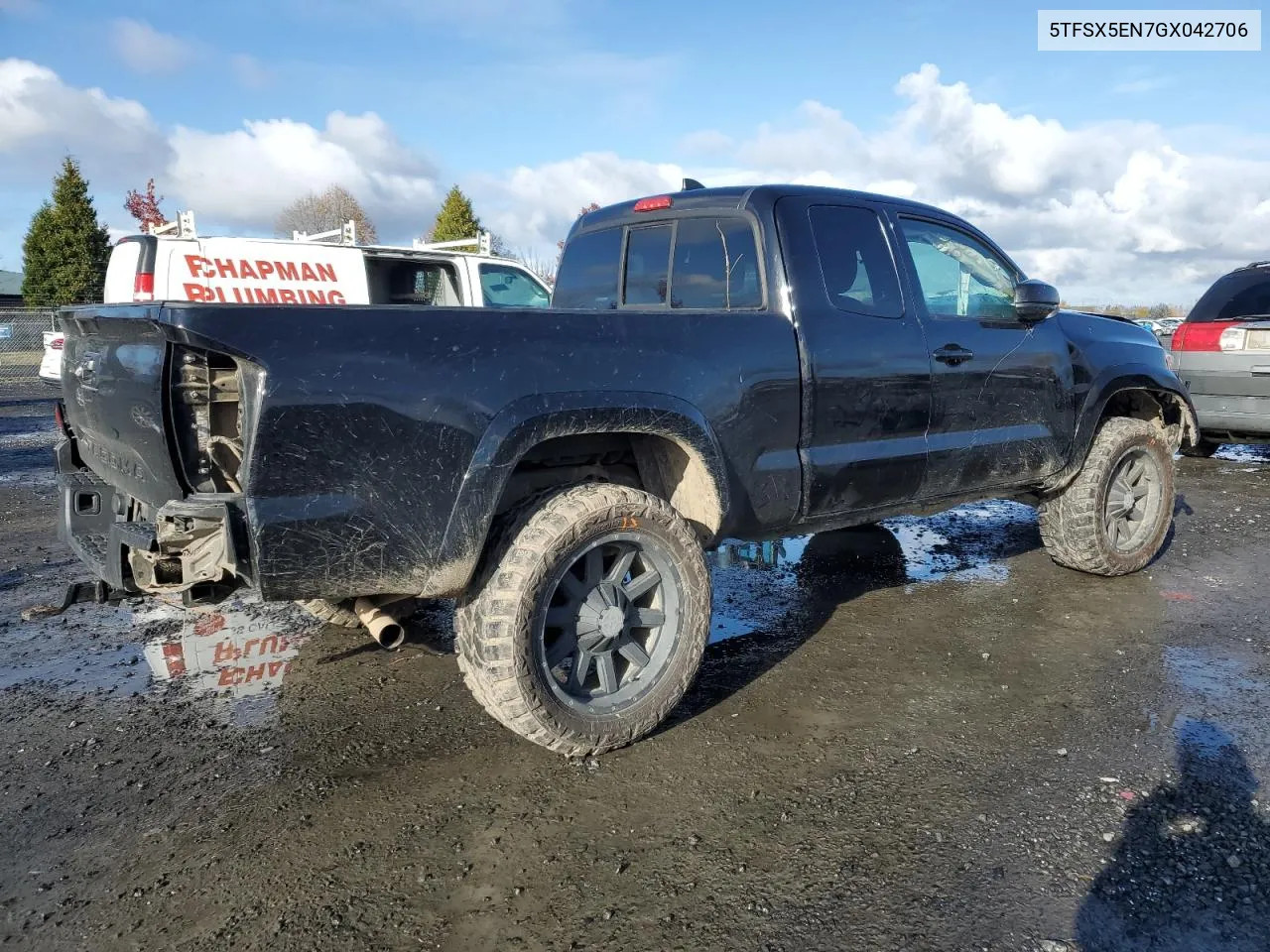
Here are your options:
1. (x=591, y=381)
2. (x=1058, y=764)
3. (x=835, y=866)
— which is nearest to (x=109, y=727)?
(x=591, y=381)

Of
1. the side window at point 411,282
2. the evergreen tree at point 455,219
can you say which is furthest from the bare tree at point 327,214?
the side window at point 411,282

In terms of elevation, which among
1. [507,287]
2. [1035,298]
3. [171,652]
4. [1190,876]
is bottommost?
[1190,876]

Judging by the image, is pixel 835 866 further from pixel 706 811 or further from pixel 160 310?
pixel 160 310

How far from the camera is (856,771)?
2990mm

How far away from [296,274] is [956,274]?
8.43 metres

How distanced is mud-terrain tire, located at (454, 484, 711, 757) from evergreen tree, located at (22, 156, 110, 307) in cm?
2963

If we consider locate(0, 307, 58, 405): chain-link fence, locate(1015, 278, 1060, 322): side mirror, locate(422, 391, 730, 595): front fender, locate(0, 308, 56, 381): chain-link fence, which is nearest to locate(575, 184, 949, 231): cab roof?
locate(1015, 278, 1060, 322): side mirror

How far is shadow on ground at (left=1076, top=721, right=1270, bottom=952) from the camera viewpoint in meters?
2.18

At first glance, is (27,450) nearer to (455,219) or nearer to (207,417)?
(207,417)

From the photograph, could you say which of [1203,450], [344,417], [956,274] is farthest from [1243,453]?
[344,417]

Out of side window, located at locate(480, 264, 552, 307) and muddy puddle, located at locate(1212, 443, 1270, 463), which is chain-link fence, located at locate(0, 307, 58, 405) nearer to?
side window, located at locate(480, 264, 552, 307)

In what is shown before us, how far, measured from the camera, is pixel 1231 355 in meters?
7.93

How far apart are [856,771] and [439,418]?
181cm

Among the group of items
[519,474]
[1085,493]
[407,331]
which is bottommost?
[1085,493]
